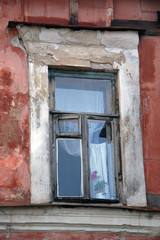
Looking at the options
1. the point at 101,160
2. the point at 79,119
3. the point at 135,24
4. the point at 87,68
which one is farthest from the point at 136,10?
the point at 101,160

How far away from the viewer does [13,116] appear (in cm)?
841

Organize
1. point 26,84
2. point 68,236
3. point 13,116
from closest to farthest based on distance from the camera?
point 68,236, point 13,116, point 26,84

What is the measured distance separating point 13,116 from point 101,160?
45.7 inches

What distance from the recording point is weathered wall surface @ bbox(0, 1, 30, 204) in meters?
8.13

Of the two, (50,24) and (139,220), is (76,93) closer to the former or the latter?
(50,24)

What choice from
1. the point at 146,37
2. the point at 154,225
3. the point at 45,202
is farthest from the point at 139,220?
the point at 146,37

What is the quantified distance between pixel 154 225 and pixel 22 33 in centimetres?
275

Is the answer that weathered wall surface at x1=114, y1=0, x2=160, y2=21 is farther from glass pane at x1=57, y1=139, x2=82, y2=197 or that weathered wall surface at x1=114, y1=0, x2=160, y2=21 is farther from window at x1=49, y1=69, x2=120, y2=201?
glass pane at x1=57, y1=139, x2=82, y2=197

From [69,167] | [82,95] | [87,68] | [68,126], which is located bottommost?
[69,167]

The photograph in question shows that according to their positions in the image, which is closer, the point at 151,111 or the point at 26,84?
the point at 26,84

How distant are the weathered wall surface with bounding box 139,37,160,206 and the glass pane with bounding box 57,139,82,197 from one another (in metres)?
0.79

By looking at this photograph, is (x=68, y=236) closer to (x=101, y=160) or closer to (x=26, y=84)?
(x=101, y=160)

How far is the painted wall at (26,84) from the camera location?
8.20 meters

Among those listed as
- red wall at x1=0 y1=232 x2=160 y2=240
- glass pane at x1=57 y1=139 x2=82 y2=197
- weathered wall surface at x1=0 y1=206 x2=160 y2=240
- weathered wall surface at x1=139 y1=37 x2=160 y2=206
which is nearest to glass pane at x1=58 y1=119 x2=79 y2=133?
glass pane at x1=57 y1=139 x2=82 y2=197
